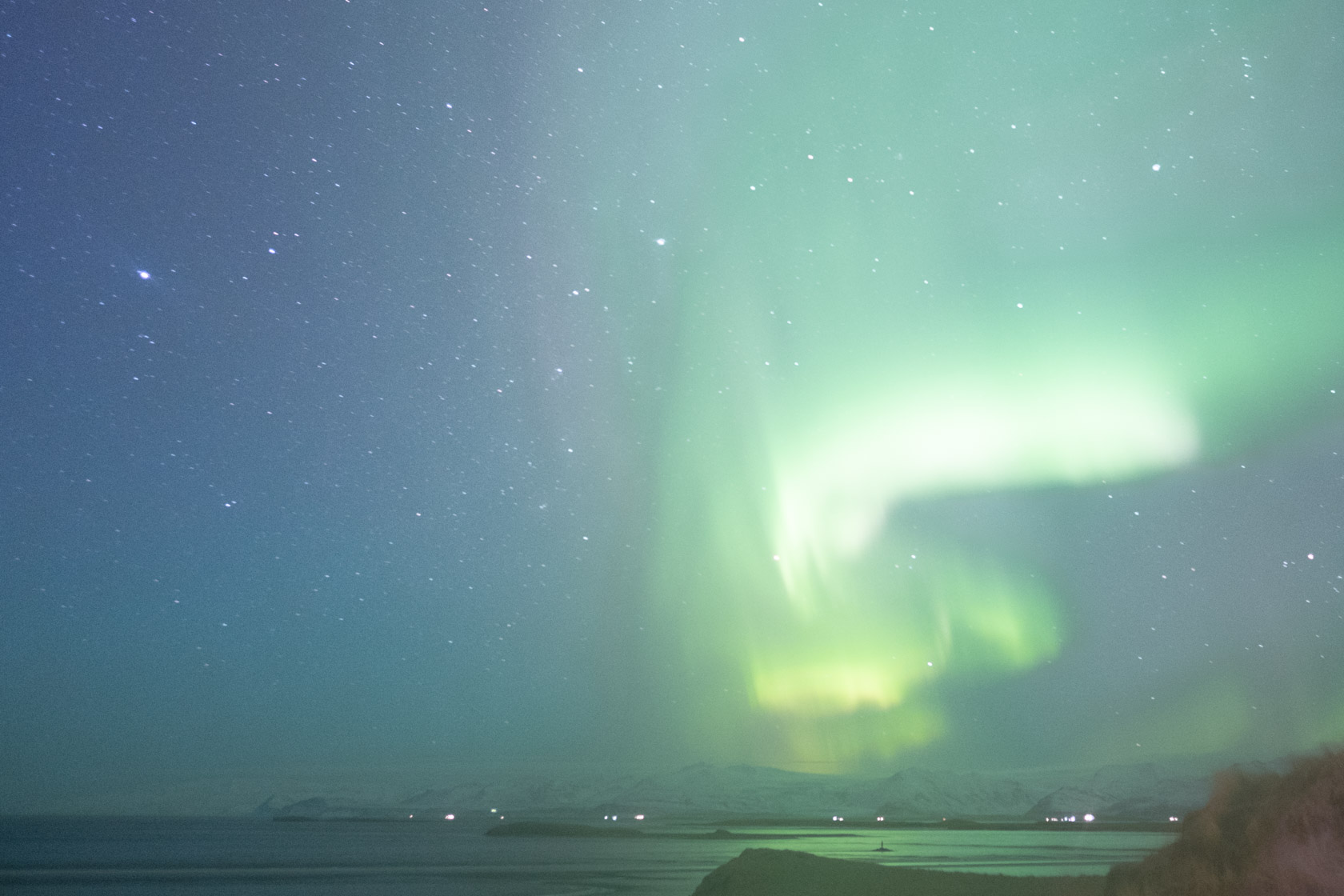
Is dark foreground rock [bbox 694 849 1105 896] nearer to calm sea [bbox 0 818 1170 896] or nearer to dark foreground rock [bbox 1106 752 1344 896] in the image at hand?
calm sea [bbox 0 818 1170 896]

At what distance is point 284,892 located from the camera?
1863 inches

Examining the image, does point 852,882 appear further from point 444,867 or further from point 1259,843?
point 444,867

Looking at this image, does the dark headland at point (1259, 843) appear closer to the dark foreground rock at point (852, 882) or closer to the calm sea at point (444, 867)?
the dark foreground rock at point (852, 882)

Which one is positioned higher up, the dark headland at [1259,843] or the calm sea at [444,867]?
the dark headland at [1259,843]

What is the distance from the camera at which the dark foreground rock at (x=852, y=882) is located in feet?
89.3

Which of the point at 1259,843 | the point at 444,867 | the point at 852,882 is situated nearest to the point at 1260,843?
the point at 1259,843

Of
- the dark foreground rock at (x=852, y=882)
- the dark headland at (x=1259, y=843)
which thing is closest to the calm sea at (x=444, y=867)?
the dark foreground rock at (x=852, y=882)

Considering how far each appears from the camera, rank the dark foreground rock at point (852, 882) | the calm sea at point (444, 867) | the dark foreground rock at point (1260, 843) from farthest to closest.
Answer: the calm sea at point (444, 867)
the dark foreground rock at point (852, 882)
the dark foreground rock at point (1260, 843)

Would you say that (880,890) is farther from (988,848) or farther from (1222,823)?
(988,848)

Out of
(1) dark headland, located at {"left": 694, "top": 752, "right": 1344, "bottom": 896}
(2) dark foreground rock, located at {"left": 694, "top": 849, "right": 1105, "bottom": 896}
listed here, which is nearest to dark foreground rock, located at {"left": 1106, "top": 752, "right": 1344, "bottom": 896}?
(1) dark headland, located at {"left": 694, "top": 752, "right": 1344, "bottom": 896}

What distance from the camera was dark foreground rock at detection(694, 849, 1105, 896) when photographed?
27.2 meters

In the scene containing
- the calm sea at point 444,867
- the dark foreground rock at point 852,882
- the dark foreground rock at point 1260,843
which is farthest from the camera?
the calm sea at point 444,867

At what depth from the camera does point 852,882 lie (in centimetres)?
3092

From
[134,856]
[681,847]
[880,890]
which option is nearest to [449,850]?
[681,847]
